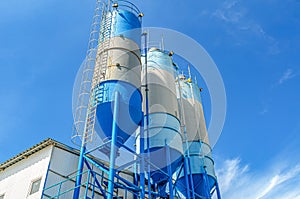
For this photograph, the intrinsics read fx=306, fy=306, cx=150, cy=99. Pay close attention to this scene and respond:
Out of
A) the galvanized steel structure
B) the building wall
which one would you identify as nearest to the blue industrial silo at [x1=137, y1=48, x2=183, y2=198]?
the galvanized steel structure

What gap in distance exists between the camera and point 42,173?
11.9m

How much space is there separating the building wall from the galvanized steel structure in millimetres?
1399

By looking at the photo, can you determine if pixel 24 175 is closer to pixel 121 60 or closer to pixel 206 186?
pixel 121 60

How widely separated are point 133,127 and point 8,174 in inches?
276

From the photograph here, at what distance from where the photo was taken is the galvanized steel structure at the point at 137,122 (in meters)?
10.5

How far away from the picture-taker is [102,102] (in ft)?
34.6

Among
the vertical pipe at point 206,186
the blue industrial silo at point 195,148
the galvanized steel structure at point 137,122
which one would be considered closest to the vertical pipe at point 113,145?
the galvanized steel structure at point 137,122

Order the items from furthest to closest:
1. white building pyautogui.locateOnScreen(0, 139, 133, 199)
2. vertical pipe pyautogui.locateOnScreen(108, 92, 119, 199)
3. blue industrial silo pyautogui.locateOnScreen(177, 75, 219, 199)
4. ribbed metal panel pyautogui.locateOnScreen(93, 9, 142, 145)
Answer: blue industrial silo pyautogui.locateOnScreen(177, 75, 219, 199) < white building pyautogui.locateOnScreen(0, 139, 133, 199) < ribbed metal panel pyautogui.locateOnScreen(93, 9, 142, 145) < vertical pipe pyautogui.locateOnScreen(108, 92, 119, 199)

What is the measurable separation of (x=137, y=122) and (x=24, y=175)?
568 cm

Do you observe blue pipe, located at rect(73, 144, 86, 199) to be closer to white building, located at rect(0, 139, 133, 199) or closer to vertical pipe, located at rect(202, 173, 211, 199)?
white building, located at rect(0, 139, 133, 199)

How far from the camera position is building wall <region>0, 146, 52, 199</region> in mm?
12125

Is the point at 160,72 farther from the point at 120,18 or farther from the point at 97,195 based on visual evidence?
the point at 97,195

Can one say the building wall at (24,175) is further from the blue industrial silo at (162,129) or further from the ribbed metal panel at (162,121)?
the ribbed metal panel at (162,121)

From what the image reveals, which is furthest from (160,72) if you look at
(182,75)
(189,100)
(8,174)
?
(8,174)
